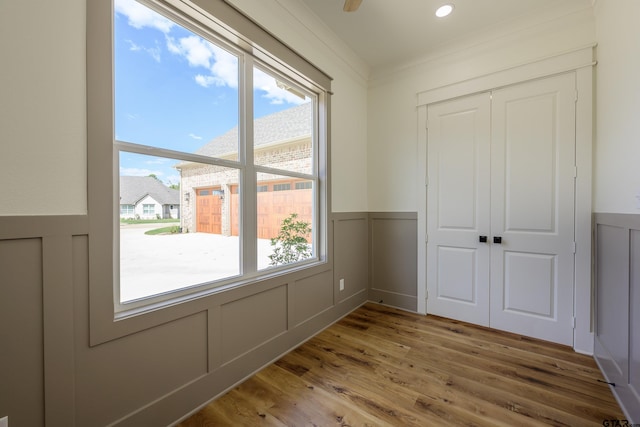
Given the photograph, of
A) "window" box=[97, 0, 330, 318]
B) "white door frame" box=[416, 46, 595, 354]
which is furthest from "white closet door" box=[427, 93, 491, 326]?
"window" box=[97, 0, 330, 318]

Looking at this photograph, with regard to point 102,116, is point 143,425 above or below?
below

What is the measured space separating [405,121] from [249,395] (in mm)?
3084

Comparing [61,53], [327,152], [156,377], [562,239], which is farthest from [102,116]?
[562,239]

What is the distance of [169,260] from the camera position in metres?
1.60

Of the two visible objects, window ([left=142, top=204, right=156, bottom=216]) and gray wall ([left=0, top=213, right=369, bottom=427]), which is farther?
window ([left=142, top=204, right=156, bottom=216])

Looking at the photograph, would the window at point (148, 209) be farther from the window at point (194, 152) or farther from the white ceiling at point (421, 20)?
the white ceiling at point (421, 20)

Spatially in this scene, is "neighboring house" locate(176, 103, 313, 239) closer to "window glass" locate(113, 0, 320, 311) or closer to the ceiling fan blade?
"window glass" locate(113, 0, 320, 311)

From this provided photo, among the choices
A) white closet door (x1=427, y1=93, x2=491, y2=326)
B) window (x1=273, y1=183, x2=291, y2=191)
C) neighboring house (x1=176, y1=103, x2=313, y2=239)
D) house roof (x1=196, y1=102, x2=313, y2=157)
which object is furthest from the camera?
white closet door (x1=427, y1=93, x2=491, y2=326)

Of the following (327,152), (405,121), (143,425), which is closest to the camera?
(143,425)

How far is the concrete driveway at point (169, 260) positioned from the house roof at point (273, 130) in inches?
24.1

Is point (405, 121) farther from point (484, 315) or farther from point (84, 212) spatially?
point (84, 212)

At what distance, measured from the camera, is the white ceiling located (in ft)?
7.21

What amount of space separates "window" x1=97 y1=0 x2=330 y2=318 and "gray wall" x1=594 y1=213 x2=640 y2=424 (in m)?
2.27

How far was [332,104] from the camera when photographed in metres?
2.78
